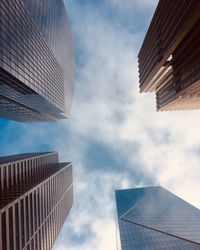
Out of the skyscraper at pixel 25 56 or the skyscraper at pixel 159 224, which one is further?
the skyscraper at pixel 159 224

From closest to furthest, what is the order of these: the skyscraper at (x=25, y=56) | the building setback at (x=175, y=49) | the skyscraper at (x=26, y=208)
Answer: the skyscraper at (x=25, y=56) → the building setback at (x=175, y=49) → the skyscraper at (x=26, y=208)

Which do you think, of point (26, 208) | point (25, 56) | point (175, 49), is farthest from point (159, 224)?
point (25, 56)

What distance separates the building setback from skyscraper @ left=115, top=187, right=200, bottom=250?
59.9m

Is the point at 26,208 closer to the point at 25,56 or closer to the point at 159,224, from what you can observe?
the point at 25,56

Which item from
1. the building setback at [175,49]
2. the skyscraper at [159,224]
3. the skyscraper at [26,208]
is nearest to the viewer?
the building setback at [175,49]

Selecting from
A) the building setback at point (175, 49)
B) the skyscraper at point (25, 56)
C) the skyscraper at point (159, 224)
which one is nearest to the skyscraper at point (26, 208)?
the skyscraper at point (25, 56)

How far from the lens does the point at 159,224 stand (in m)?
143

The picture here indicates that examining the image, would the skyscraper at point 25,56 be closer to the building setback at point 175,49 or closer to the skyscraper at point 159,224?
the building setback at point 175,49

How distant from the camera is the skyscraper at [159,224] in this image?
118856mm

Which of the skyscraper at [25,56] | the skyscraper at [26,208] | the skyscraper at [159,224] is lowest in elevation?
the skyscraper at [159,224]

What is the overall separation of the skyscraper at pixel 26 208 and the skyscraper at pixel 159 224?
120ft

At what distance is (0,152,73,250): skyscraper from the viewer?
2542 inches

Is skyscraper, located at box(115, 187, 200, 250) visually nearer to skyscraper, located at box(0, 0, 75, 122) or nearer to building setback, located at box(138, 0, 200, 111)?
building setback, located at box(138, 0, 200, 111)

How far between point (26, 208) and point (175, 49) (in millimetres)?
61980
